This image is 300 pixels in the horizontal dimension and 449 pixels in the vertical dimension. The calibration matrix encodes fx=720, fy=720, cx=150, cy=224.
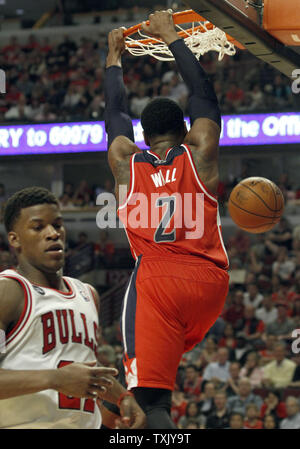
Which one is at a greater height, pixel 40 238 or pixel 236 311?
pixel 40 238

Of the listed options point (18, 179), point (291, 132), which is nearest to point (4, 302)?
point (291, 132)

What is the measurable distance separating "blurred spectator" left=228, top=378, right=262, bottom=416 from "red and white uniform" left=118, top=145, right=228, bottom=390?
236 inches

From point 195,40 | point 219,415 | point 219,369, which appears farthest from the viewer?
point 219,369

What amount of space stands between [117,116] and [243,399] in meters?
6.32

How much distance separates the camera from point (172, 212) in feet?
10.8

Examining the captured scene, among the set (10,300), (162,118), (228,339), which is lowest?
(228,339)

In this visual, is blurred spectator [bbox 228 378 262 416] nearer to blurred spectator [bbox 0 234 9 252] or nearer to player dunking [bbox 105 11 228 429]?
player dunking [bbox 105 11 228 429]

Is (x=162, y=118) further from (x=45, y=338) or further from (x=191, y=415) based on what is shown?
(x=191, y=415)

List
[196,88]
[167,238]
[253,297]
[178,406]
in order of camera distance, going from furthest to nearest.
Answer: [253,297]
[178,406]
[196,88]
[167,238]

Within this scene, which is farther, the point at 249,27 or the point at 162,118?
the point at 249,27

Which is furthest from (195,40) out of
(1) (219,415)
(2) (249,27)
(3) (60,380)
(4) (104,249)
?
(4) (104,249)

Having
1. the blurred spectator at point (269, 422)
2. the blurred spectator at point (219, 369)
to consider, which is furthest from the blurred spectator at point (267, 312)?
the blurred spectator at point (269, 422)

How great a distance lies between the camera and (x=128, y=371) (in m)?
3.13
